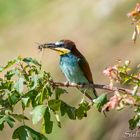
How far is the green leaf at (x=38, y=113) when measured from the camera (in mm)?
2816

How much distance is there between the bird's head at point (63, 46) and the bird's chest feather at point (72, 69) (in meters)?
0.06

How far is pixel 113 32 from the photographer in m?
8.29

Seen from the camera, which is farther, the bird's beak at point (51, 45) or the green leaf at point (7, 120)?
the bird's beak at point (51, 45)

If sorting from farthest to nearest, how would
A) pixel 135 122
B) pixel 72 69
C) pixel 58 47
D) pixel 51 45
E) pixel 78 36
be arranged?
pixel 78 36 < pixel 72 69 < pixel 58 47 < pixel 51 45 < pixel 135 122

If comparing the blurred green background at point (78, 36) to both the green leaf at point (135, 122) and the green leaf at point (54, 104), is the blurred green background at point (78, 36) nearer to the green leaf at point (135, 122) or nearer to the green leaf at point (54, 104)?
the green leaf at point (54, 104)

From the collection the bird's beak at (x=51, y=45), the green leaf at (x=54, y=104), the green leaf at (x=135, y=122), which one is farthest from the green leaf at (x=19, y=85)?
the bird's beak at (x=51, y=45)

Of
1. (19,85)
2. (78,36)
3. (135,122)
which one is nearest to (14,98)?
(19,85)

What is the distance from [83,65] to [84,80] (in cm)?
13

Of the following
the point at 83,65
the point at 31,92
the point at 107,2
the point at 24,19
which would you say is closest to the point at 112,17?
the point at 107,2

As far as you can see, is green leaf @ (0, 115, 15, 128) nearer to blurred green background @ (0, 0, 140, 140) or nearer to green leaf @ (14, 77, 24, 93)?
green leaf @ (14, 77, 24, 93)

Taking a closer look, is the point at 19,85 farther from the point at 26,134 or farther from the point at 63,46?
the point at 63,46

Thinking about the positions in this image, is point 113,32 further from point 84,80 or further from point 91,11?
point 84,80

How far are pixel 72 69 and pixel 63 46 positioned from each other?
0.38 metres

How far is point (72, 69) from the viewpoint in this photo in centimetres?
454
